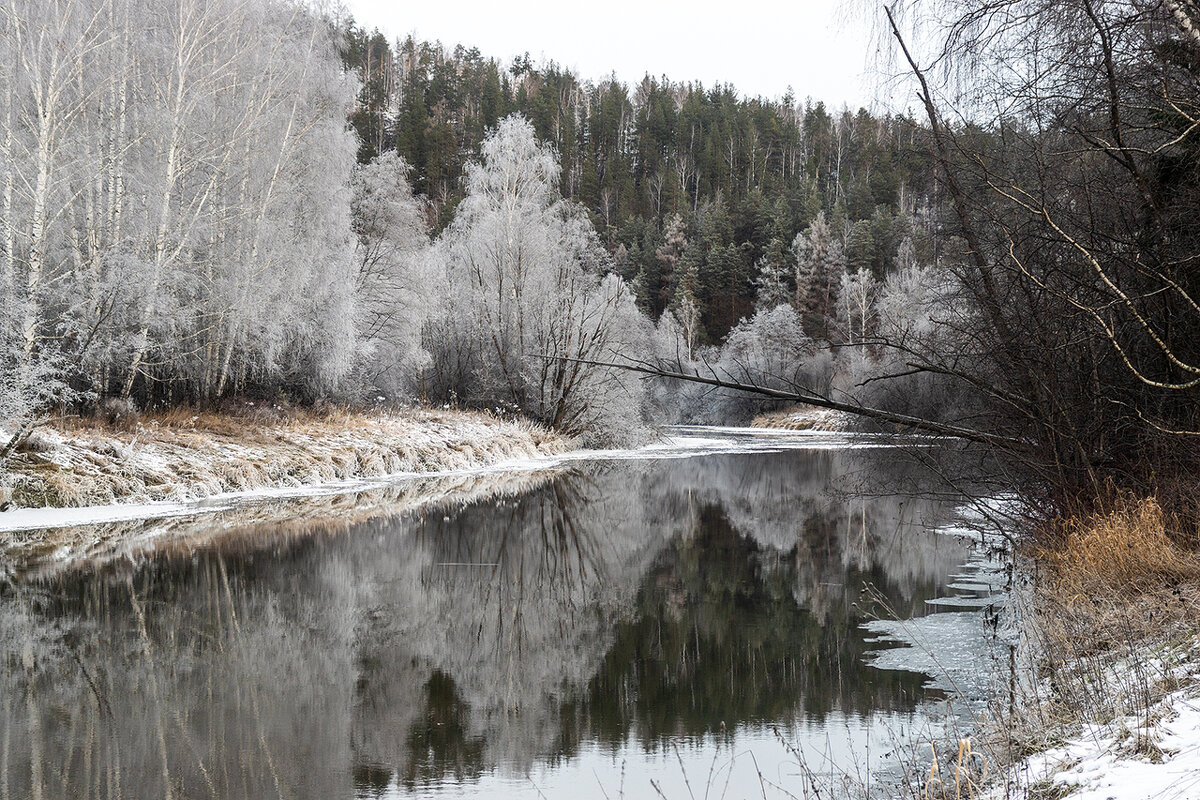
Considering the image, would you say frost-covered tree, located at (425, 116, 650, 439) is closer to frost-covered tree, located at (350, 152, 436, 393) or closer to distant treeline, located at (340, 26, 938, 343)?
frost-covered tree, located at (350, 152, 436, 393)

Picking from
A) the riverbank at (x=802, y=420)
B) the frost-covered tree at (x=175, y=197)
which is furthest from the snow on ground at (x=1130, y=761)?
the riverbank at (x=802, y=420)

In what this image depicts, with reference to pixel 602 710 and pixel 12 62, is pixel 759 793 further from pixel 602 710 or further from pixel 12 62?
pixel 12 62

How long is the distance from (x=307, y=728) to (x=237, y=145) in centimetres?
1611

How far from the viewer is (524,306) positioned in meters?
29.3

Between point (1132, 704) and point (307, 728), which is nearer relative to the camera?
point (1132, 704)

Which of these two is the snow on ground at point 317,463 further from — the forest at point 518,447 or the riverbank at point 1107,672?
the riverbank at point 1107,672

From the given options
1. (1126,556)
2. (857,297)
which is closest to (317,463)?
(1126,556)

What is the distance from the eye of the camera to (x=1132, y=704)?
12.1ft

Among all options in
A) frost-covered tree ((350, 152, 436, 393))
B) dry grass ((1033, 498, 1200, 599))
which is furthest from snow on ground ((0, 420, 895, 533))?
frost-covered tree ((350, 152, 436, 393))

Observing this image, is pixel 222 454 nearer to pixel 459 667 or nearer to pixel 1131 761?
pixel 459 667

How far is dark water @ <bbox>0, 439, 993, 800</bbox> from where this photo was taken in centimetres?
464

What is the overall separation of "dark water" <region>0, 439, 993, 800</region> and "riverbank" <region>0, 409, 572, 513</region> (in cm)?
307

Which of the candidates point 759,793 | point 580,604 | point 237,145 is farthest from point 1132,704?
point 237,145

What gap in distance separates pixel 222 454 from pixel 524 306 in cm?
1410
